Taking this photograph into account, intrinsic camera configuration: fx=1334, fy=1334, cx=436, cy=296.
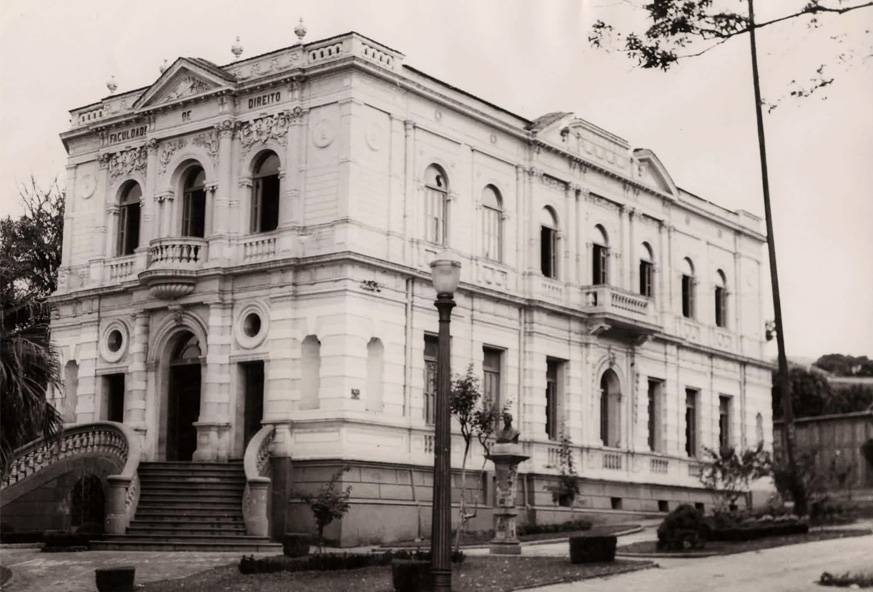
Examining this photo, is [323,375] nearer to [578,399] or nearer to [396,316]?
[396,316]

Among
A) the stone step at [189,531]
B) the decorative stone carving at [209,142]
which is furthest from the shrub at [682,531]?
the decorative stone carving at [209,142]

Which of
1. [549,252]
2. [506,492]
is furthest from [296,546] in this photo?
[549,252]

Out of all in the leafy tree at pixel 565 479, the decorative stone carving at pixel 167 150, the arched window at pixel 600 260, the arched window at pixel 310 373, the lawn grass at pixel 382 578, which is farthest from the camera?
the arched window at pixel 600 260

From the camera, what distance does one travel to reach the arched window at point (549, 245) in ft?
139

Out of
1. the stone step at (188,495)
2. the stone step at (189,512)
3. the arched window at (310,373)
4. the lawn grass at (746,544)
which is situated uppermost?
the arched window at (310,373)

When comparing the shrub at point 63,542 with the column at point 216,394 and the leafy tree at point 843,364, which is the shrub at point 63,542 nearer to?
the column at point 216,394

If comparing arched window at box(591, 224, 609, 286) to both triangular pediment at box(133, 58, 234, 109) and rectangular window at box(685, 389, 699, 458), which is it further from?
triangular pediment at box(133, 58, 234, 109)

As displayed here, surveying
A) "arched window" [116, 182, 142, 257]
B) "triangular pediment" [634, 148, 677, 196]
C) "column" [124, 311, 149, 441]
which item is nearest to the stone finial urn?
"column" [124, 311, 149, 441]

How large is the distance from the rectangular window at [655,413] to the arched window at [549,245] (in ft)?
22.0

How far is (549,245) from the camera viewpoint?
4272 cm

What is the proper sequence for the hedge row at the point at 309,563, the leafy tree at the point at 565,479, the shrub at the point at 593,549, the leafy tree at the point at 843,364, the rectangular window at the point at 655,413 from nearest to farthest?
the hedge row at the point at 309,563
the shrub at the point at 593,549
the leafy tree at the point at 565,479
the rectangular window at the point at 655,413
the leafy tree at the point at 843,364

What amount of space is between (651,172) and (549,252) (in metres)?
7.15

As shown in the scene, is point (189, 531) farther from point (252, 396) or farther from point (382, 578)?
point (382, 578)

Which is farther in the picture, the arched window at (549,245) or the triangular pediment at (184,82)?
the arched window at (549,245)
